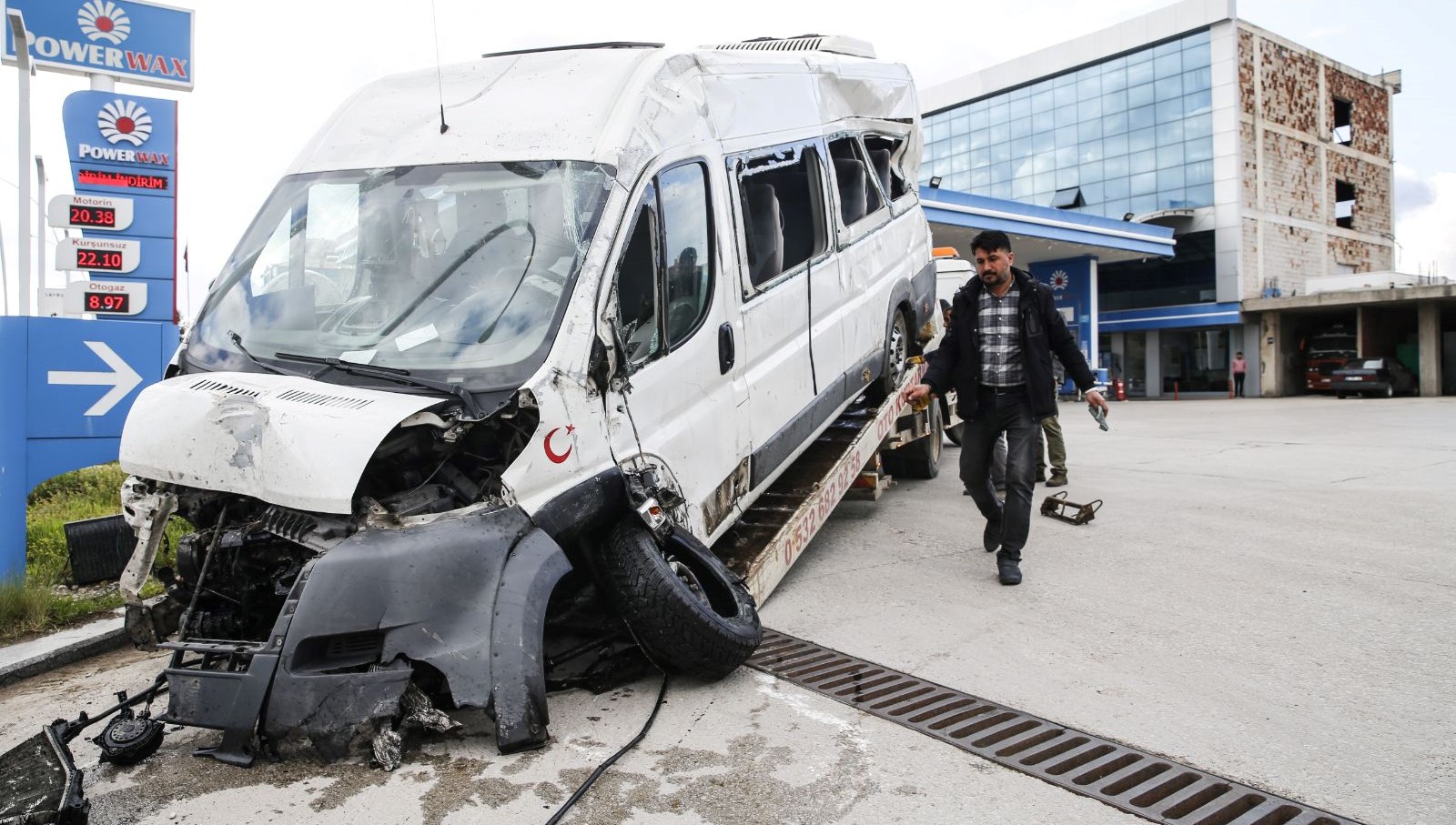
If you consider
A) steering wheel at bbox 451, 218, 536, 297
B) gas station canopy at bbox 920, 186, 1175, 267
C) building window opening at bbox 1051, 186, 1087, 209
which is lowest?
steering wheel at bbox 451, 218, 536, 297

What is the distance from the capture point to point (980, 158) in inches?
1790

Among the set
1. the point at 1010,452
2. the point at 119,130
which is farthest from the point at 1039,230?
the point at 119,130

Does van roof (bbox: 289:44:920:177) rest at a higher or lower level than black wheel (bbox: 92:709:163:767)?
higher

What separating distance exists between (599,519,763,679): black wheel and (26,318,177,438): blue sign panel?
3.99m

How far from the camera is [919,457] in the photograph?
9.66 m

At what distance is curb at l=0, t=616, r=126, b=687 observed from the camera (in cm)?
471

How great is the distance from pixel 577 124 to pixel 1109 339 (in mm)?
38225

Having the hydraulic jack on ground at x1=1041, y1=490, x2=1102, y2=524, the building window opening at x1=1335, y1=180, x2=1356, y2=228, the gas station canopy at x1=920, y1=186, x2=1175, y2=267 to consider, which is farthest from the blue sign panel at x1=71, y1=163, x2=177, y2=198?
the building window opening at x1=1335, y1=180, x2=1356, y2=228

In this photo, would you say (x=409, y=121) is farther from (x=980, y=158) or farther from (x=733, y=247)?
(x=980, y=158)

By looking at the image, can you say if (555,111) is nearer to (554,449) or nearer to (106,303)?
(554,449)

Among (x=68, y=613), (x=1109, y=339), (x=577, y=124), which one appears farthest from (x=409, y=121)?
(x=1109, y=339)

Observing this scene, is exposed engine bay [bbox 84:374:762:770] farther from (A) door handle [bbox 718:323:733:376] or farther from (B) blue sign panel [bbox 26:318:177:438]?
(B) blue sign panel [bbox 26:318:177:438]

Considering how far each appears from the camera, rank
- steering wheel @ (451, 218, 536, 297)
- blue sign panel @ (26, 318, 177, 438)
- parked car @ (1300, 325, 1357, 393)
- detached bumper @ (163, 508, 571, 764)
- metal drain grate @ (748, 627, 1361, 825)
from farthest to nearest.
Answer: parked car @ (1300, 325, 1357, 393), blue sign panel @ (26, 318, 177, 438), steering wheel @ (451, 218, 536, 297), detached bumper @ (163, 508, 571, 764), metal drain grate @ (748, 627, 1361, 825)

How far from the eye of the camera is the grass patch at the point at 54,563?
523cm
